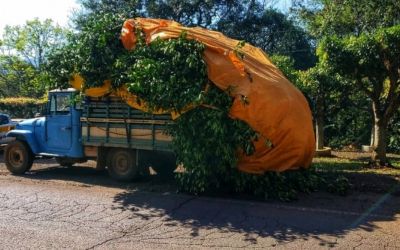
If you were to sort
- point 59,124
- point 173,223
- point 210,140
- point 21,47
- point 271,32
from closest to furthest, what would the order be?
point 173,223 < point 210,140 < point 59,124 < point 271,32 < point 21,47

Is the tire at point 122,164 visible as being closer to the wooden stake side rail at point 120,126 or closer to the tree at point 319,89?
the wooden stake side rail at point 120,126

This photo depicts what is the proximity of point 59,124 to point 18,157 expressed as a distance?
174 cm

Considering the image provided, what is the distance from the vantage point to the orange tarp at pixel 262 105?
8797 millimetres

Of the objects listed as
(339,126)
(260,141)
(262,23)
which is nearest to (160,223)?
(260,141)

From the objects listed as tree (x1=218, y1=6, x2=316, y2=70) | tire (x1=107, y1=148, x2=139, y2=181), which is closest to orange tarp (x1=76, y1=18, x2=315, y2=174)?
tire (x1=107, y1=148, x2=139, y2=181)

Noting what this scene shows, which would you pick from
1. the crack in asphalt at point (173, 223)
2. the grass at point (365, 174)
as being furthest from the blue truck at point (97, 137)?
the grass at point (365, 174)

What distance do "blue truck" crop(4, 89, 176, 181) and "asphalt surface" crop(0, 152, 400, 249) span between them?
2.82 ft

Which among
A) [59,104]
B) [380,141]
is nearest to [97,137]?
[59,104]

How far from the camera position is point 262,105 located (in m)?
8.84

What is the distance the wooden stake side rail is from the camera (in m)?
10.1

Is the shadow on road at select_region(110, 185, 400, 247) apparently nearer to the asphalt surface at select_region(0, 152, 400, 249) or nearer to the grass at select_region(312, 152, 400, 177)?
the asphalt surface at select_region(0, 152, 400, 249)

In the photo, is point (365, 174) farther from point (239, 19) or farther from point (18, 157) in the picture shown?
point (239, 19)

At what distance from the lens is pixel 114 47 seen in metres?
10.4

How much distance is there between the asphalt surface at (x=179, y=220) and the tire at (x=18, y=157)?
2116mm
